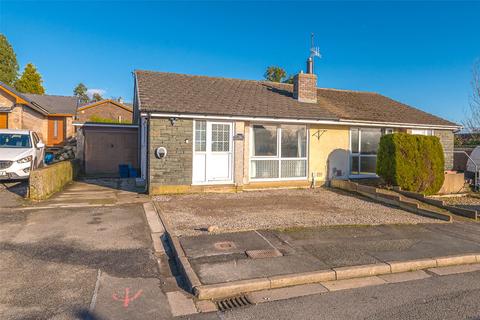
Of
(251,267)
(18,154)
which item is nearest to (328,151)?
(251,267)

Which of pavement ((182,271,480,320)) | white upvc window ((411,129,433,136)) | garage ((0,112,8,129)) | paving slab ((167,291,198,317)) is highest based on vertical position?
garage ((0,112,8,129))

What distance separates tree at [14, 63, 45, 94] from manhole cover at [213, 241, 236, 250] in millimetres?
45747

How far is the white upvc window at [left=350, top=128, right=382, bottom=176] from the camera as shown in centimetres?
1376

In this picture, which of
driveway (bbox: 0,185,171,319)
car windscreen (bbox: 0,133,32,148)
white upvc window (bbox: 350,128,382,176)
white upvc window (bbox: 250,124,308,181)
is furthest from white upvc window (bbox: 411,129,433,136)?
car windscreen (bbox: 0,133,32,148)

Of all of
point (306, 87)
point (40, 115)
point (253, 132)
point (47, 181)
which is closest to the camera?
point (47, 181)

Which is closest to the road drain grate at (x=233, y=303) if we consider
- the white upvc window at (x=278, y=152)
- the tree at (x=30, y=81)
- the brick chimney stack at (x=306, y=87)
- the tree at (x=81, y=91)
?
the white upvc window at (x=278, y=152)

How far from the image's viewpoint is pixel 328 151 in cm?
1316

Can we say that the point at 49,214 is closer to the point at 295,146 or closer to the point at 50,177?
the point at 50,177

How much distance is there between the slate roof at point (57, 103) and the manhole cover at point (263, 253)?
84.6 ft

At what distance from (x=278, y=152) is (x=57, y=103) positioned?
2627 centimetres

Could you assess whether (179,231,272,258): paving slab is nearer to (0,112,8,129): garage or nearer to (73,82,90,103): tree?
(0,112,8,129): garage

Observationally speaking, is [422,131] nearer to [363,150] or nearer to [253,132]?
[363,150]

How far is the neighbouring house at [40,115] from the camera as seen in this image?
18625mm

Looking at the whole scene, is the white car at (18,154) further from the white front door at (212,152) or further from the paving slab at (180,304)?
the paving slab at (180,304)
